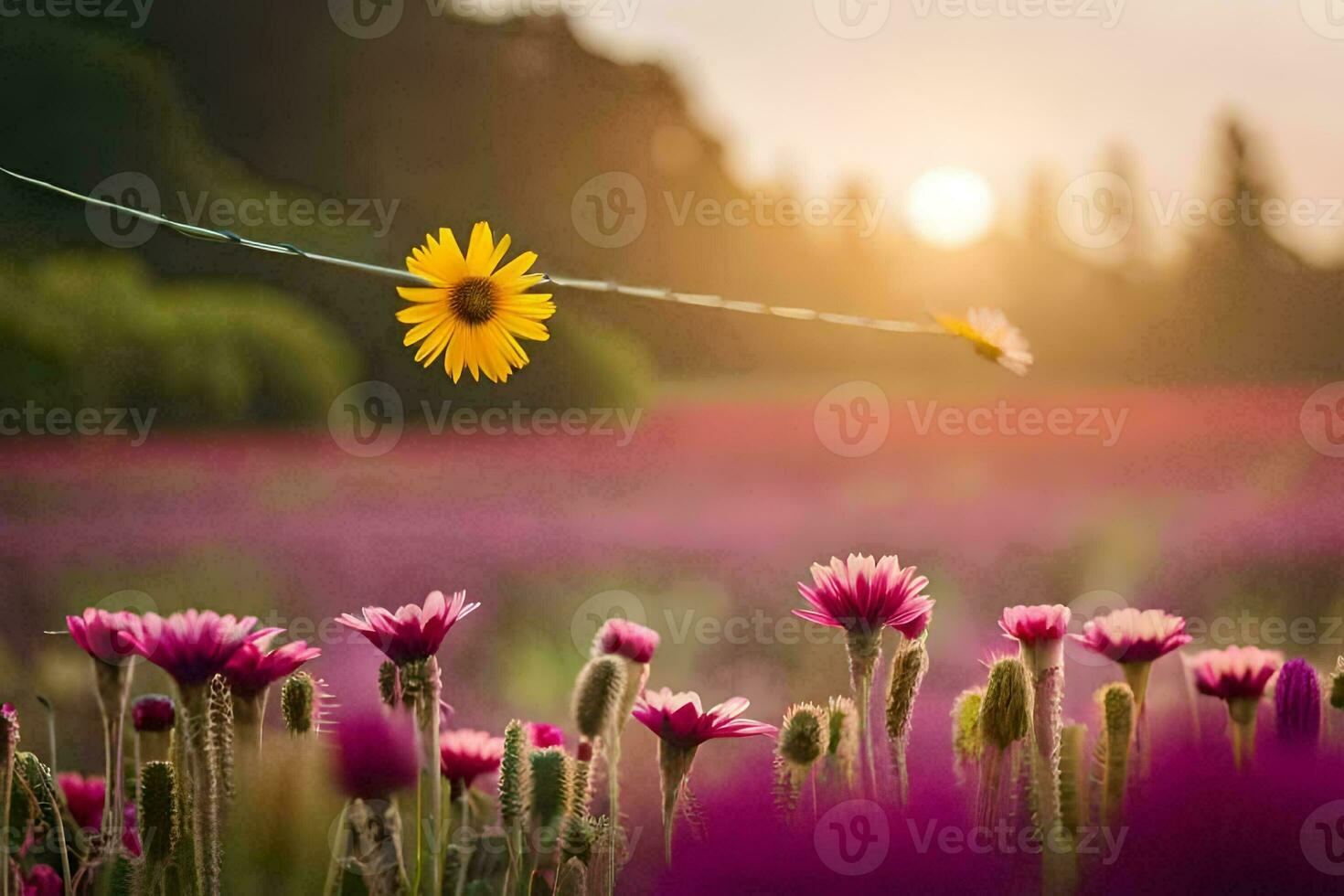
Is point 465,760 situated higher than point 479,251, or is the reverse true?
point 479,251

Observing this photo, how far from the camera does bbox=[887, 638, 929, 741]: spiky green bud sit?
1.17 ft

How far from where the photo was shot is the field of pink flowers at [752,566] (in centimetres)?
37

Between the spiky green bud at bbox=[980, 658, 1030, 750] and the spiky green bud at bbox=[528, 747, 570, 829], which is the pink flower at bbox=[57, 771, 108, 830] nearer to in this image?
the spiky green bud at bbox=[528, 747, 570, 829]

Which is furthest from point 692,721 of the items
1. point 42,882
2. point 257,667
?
point 42,882

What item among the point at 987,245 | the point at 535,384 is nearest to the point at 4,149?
the point at 535,384

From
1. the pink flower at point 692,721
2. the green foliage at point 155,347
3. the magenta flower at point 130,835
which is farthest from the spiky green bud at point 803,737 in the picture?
the green foliage at point 155,347

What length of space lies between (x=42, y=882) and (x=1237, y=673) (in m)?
0.41

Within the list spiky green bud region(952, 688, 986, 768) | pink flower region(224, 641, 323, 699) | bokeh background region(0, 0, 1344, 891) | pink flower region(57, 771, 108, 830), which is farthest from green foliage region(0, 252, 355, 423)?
spiky green bud region(952, 688, 986, 768)

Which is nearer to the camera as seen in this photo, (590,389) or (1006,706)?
(1006,706)

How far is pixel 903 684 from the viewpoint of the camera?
361mm

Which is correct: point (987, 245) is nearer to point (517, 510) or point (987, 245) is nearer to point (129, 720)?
point (517, 510)

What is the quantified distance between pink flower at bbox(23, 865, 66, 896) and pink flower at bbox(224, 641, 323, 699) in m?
0.12

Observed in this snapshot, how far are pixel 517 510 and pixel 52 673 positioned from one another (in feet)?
0.90

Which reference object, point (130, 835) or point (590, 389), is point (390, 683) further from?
point (590, 389)
